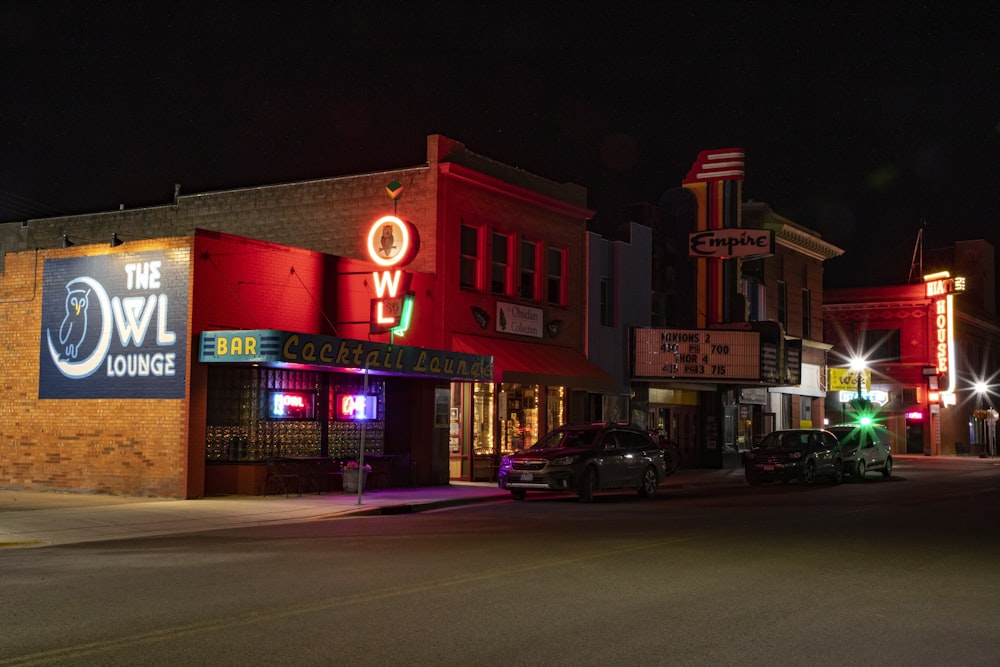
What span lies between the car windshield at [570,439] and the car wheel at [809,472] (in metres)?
8.21

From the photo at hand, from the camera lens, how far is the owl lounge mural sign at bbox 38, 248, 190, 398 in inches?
832

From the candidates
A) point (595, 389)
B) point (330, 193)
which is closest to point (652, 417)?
point (595, 389)

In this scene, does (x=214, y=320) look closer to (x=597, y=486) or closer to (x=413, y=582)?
(x=597, y=486)

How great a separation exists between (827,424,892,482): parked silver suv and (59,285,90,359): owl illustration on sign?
2053 cm

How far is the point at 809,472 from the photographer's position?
28422 mm

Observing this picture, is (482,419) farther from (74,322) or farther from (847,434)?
(847,434)

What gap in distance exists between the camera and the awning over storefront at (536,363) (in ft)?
89.7

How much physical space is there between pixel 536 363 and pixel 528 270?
2.93m

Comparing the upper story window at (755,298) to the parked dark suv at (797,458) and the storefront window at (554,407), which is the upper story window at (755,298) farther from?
the storefront window at (554,407)

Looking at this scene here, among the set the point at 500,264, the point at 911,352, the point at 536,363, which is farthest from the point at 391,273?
the point at 911,352

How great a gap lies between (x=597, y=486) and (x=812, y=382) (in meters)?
29.2

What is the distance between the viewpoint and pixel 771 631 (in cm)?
834

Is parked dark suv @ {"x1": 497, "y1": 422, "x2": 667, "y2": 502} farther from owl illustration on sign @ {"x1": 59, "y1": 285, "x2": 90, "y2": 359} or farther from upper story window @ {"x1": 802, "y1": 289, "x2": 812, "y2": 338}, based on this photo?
upper story window @ {"x1": 802, "y1": 289, "x2": 812, "y2": 338}

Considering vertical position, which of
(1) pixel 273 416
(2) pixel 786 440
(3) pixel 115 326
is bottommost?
(2) pixel 786 440
